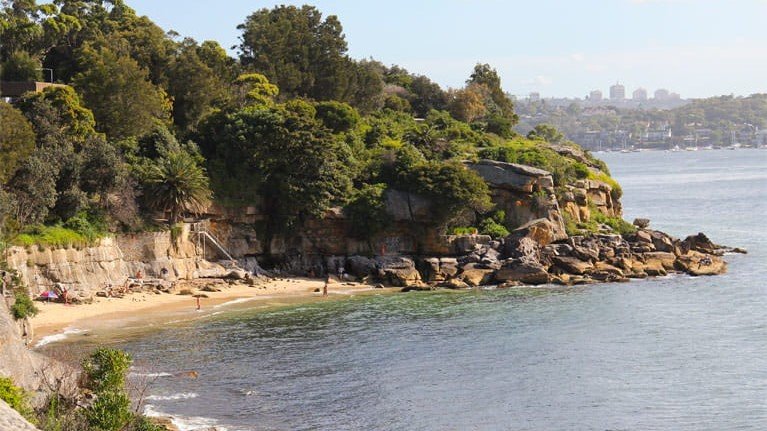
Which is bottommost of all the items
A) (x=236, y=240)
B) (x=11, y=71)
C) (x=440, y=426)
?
(x=440, y=426)

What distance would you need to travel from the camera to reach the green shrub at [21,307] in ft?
137

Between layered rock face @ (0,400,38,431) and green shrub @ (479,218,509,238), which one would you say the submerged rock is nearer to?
green shrub @ (479,218,509,238)

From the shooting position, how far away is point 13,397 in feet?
84.5

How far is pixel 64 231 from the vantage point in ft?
175

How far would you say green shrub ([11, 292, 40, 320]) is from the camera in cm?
4178

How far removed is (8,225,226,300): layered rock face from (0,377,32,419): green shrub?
885 inches

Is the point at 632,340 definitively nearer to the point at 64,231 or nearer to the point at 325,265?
the point at 325,265

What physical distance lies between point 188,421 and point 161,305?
66.0 feet

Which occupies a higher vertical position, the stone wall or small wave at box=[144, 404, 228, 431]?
the stone wall

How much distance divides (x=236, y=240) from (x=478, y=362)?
24474 mm

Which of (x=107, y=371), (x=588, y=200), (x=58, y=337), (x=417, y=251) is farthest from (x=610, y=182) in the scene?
(x=107, y=371)

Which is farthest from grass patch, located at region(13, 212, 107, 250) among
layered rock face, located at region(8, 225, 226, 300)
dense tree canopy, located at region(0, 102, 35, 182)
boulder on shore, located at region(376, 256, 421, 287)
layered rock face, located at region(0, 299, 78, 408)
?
layered rock face, located at region(0, 299, 78, 408)

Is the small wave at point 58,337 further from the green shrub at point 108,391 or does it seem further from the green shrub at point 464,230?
the green shrub at point 464,230

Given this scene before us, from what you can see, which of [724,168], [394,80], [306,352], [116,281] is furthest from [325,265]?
[724,168]
